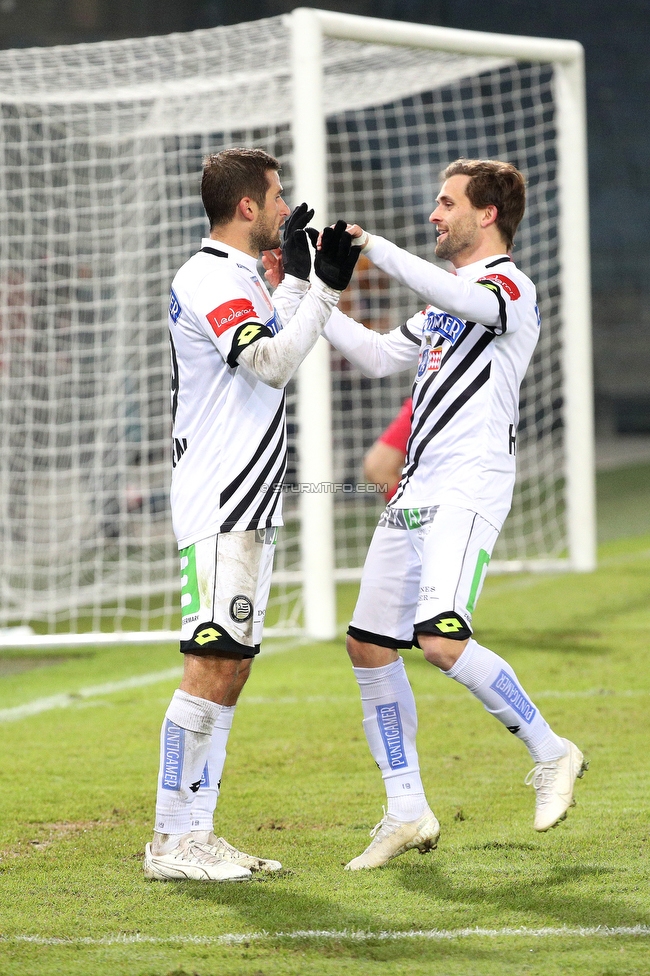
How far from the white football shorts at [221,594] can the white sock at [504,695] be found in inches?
23.3

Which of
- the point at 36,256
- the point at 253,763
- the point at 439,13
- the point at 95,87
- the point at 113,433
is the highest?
the point at 439,13

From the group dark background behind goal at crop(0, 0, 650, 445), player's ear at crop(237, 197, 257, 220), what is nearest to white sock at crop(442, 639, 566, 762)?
player's ear at crop(237, 197, 257, 220)

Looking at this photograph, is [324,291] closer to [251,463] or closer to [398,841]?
[251,463]

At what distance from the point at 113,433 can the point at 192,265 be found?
709 cm

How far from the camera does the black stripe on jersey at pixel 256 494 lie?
372cm

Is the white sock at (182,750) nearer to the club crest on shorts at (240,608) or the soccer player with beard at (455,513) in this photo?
the club crest on shorts at (240,608)

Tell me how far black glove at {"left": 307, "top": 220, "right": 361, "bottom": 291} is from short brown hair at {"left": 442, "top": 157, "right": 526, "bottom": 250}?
1.99 ft

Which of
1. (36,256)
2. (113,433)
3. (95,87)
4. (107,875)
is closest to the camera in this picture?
(107,875)

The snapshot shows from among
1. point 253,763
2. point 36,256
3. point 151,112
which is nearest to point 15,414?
point 36,256

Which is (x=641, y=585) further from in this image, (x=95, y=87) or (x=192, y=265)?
(x=192, y=265)

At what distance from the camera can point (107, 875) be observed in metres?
3.83

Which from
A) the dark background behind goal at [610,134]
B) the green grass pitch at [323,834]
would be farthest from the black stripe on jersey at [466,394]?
the dark background behind goal at [610,134]

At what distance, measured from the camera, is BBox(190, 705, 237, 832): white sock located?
3.89 m

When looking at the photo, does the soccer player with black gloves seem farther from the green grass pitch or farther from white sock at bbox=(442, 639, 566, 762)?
white sock at bbox=(442, 639, 566, 762)
